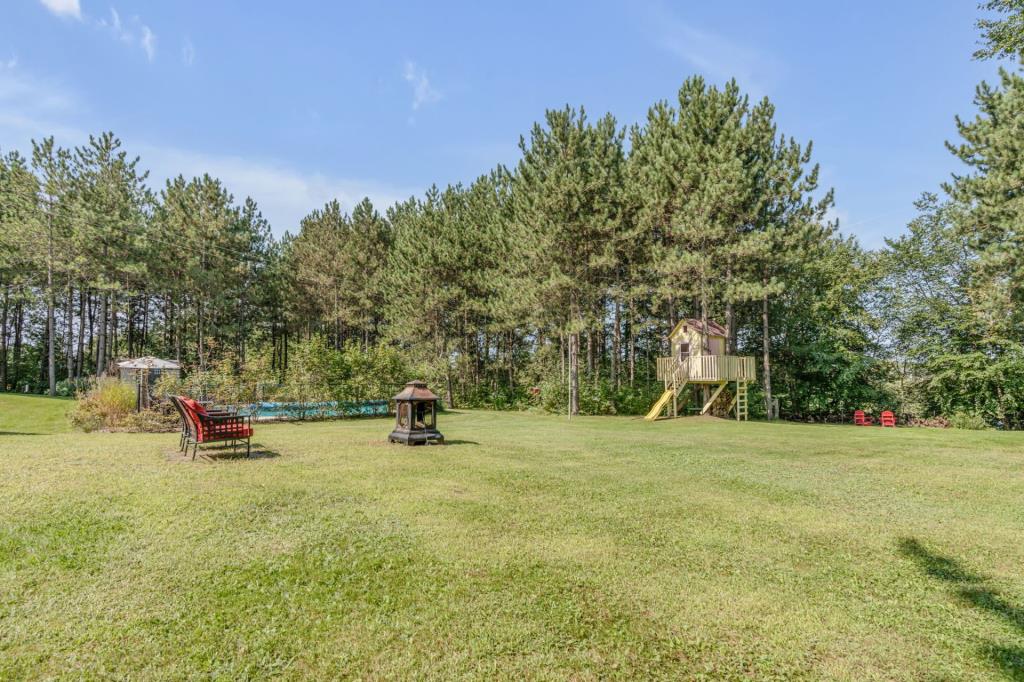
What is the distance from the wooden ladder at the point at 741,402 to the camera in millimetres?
20859

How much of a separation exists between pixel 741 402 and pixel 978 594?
19435mm

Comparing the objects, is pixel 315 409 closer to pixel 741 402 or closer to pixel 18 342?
pixel 741 402

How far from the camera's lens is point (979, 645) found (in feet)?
9.96

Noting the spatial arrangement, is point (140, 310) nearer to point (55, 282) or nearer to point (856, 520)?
point (55, 282)

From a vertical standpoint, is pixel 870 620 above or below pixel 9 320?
below

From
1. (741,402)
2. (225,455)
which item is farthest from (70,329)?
(741,402)

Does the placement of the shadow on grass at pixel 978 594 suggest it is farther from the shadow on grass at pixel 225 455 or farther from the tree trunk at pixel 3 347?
the tree trunk at pixel 3 347

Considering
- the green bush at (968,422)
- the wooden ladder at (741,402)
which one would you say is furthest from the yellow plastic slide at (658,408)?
the green bush at (968,422)

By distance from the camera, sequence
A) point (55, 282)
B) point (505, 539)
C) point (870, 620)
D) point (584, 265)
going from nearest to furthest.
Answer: point (870, 620), point (505, 539), point (584, 265), point (55, 282)

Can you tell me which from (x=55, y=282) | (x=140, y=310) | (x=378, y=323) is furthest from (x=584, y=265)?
(x=140, y=310)

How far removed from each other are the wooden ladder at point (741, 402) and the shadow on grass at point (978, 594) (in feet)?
56.0

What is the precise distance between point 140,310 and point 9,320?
8.06m

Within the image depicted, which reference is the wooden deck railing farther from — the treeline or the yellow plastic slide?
the treeline

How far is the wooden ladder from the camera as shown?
68.4ft
